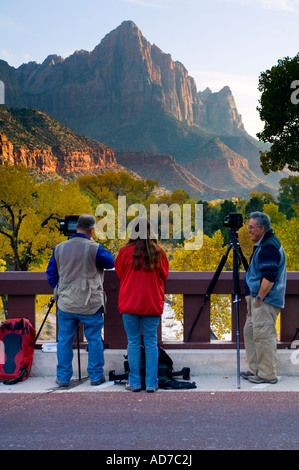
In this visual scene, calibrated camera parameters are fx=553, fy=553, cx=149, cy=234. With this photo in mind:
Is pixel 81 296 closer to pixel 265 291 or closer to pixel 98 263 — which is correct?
pixel 98 263

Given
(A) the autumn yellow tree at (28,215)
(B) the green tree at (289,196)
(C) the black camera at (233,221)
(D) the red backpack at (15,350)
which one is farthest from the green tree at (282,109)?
(B) the green tree at (289,196)

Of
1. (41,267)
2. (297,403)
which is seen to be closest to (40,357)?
(297,403)

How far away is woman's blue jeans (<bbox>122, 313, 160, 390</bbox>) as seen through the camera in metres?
A: 5.47

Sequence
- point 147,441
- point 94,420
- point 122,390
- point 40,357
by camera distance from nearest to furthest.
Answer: point 147,441 < point 94,420 < point 122,390 < point 40,357

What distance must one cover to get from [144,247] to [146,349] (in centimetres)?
102

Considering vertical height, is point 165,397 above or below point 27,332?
below

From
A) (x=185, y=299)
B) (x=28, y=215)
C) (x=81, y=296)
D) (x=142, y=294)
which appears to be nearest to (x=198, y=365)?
(x=185, y=299)

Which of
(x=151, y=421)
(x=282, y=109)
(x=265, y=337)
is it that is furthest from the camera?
(x=282, y=109)

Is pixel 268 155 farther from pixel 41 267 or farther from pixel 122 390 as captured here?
pixel 122 390

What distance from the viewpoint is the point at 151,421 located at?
4.53m

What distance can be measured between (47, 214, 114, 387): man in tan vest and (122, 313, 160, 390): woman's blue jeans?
0.35 metres

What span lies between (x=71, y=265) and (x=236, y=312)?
190 cm

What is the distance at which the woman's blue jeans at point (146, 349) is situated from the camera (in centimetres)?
547

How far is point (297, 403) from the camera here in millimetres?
5016
